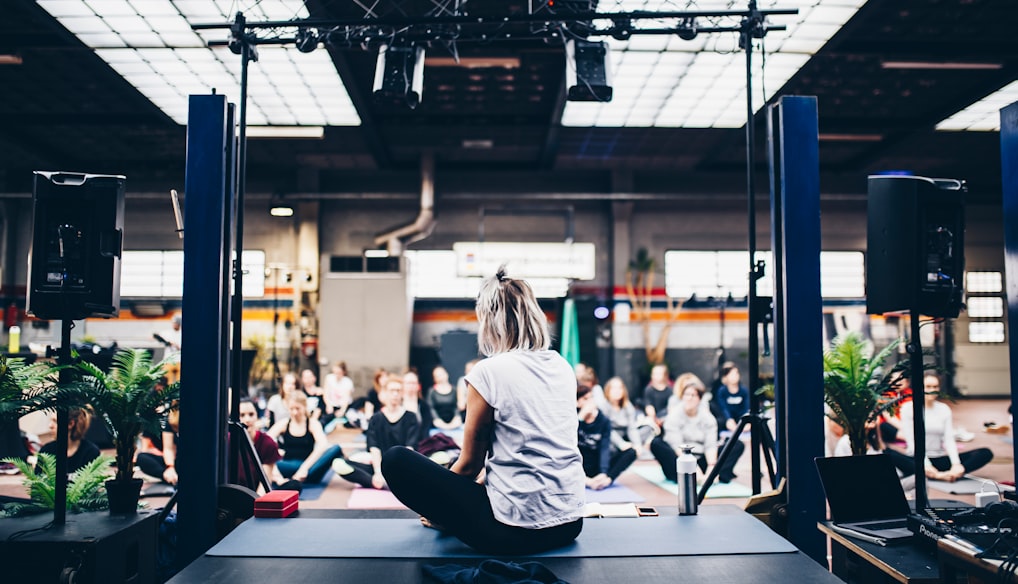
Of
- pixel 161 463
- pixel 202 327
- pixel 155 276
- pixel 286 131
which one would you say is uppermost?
pixel 286 131

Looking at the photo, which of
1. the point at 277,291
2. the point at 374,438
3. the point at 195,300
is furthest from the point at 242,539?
the point at 277,291

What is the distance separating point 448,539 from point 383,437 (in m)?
3.16

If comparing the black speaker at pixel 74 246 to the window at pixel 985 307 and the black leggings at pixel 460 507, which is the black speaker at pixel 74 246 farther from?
the window at pixel 985 307

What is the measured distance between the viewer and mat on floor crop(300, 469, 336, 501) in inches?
204

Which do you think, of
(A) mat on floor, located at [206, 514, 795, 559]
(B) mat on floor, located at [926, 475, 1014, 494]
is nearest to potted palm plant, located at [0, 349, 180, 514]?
(A) mat on floor, located at [206, 514, 795, 559]

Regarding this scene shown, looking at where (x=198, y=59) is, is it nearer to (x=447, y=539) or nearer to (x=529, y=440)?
(x=447, y=539)

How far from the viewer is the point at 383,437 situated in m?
5.54

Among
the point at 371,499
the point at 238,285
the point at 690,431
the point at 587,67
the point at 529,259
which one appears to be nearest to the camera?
the point at 238,285

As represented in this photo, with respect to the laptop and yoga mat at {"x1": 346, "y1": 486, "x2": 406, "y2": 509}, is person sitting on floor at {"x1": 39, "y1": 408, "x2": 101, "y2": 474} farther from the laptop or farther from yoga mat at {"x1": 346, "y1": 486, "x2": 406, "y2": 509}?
the laptop

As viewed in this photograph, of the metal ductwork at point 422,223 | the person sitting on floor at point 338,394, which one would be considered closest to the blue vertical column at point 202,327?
the person sitting on floor at point 338,394

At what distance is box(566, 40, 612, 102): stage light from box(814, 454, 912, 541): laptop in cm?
258

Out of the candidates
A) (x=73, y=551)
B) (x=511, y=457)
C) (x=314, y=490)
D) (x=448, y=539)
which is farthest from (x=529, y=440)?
(x=314, y=490)

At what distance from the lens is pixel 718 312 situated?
40.4 feet

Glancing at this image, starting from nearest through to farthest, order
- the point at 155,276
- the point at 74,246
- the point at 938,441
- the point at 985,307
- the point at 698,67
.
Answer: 1. the point at 74,246
2. the point at 938,441
3. the point at 698,67
4. the point at 155,276
5. the point at 985,307
